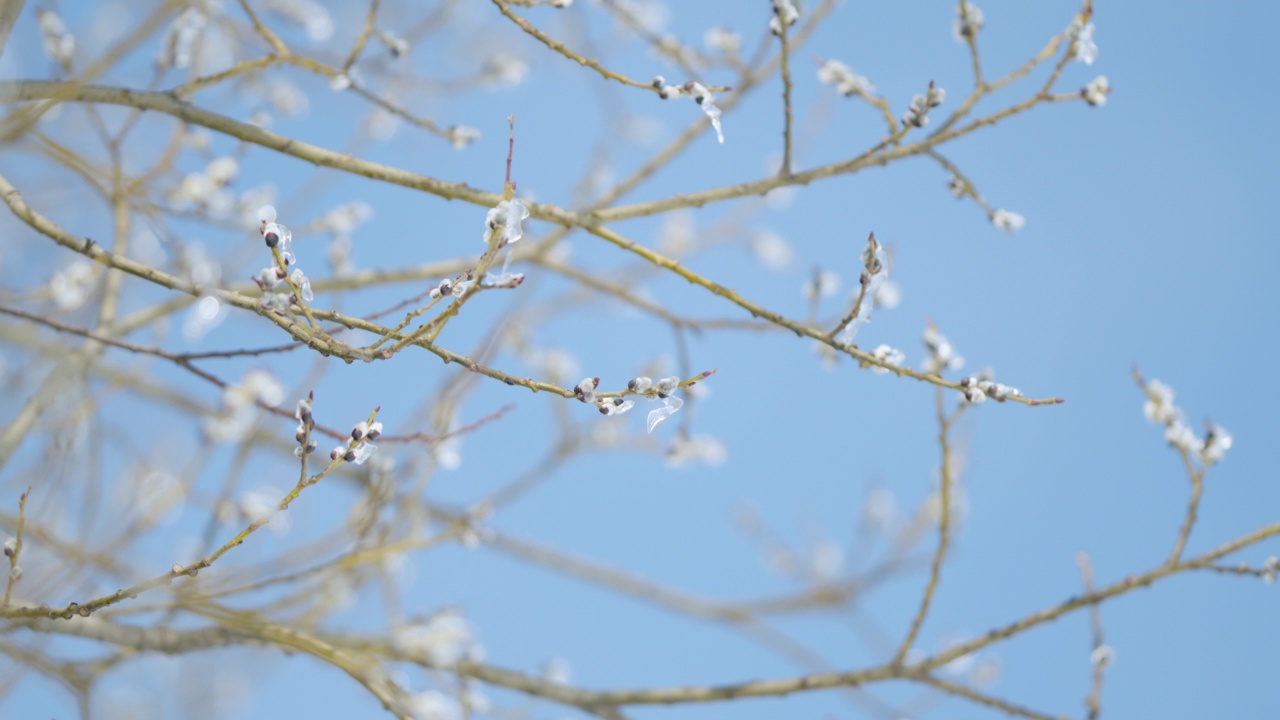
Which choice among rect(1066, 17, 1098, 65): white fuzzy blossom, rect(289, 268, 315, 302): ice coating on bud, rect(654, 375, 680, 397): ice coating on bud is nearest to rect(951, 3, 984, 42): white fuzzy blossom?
rect(1066, 17, 1098, 65): white fuzzy blossom

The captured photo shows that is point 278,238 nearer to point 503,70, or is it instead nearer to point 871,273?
point 871,273

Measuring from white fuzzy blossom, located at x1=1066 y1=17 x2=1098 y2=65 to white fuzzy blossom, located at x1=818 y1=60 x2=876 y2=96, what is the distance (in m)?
0.49

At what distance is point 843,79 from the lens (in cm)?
253

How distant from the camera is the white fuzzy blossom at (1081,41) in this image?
2.26 m

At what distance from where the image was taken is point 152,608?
1.97 metres

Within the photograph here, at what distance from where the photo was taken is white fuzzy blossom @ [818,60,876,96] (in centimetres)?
244

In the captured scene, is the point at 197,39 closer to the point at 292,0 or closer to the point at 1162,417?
the point at 292,0

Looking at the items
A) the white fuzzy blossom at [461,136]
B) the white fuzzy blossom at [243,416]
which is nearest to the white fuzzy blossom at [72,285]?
the white fuzzy blossom at [243,416]

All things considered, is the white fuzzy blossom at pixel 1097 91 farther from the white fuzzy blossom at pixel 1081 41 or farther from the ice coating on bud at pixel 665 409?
the ice coating on bud at pixel 665 409

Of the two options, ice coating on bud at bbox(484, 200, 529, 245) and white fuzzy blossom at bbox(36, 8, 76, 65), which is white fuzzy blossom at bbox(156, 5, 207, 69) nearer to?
white fuzzy blossom at bbox(36, 8, 76, 65)

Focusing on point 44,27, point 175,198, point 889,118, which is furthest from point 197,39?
point 889,118

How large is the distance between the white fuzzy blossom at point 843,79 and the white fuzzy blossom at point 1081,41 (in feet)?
1.60

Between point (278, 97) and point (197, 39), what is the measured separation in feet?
4.89

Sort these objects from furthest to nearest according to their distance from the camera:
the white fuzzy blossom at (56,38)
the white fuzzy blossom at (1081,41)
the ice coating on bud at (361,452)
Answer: the white fuzzy blossom at (56,38), the white fuzzy blossom at (1081,41), the ice coating on bud at (361,452)
